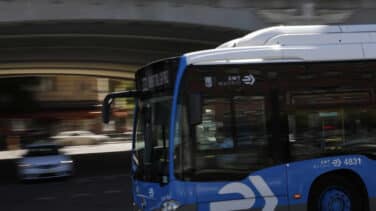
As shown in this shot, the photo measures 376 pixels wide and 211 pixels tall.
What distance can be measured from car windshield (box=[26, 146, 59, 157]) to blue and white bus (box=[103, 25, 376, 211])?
13540mm

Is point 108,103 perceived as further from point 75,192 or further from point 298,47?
point 75,192

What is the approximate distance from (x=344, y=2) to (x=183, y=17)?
5.32 meters

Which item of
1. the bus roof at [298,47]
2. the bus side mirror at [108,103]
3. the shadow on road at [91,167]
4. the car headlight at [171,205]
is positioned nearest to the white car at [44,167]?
the shadow on road at [91,167]

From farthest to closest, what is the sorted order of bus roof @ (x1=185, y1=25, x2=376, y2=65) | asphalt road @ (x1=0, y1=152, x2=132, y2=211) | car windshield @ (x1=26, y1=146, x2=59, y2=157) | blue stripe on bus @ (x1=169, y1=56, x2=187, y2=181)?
1. car windshield @ (x1=26, y1=146, x2=59, y2=157)
2. asphalt road @ (x1=0, y1=152, x2=132, y2=211)
3. bus roof @ (x1=185, y1=25, x2=376, y2=65)
4. blue stripe on bus @ (x1=169, y1=56, x2=187, y2=181)

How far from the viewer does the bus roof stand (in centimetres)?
834

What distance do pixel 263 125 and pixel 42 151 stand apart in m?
15.1

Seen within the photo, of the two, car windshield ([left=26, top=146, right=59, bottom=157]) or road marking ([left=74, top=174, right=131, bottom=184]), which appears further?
car windshield ([left=26, top=146, right=59, bottom=157])

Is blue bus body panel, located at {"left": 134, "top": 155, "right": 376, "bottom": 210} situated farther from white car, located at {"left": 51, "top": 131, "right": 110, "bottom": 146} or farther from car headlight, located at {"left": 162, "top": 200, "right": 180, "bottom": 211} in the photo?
white car, located at {"left": 51, "top": 131, "right": 110, "bottom": 146}

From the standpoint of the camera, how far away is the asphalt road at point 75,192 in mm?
A: 14155

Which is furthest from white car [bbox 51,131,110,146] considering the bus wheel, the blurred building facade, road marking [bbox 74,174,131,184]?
the bus wheel

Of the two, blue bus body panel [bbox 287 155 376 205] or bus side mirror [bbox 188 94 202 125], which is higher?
bus side mirror [bbox 188 94 202 125]

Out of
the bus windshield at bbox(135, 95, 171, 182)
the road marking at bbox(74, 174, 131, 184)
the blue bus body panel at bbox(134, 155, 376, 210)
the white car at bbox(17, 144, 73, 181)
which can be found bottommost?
the road marking at bbox(74, 174, 131, 184)

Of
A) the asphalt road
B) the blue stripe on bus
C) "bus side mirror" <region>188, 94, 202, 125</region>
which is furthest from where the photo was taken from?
the asphalt road

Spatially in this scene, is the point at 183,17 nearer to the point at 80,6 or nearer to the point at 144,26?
the point at 144,26
